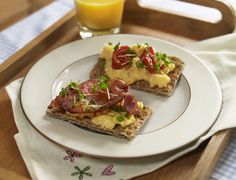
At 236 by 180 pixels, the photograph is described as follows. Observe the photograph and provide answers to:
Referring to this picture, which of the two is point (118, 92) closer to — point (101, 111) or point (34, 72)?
point (101, 111)

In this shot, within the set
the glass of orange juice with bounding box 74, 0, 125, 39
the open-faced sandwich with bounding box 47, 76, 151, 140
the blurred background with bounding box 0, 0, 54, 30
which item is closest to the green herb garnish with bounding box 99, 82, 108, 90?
the open-faced sandwich with bounding box 47, 76, 151, 140

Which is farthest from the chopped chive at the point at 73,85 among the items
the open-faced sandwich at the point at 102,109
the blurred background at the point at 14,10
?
the blurred background at the point at 14,10

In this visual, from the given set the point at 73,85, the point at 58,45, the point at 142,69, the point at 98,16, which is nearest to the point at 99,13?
the point at 98,16

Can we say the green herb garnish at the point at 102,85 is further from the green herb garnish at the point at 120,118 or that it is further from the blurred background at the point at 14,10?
the blurred background at the point at 14,10

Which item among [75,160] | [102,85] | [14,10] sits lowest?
[14,10]

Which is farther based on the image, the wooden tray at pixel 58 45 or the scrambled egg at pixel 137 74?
the scrambled egg at pixel 137 74

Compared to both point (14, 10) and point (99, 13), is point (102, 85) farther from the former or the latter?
point (14, 10)
